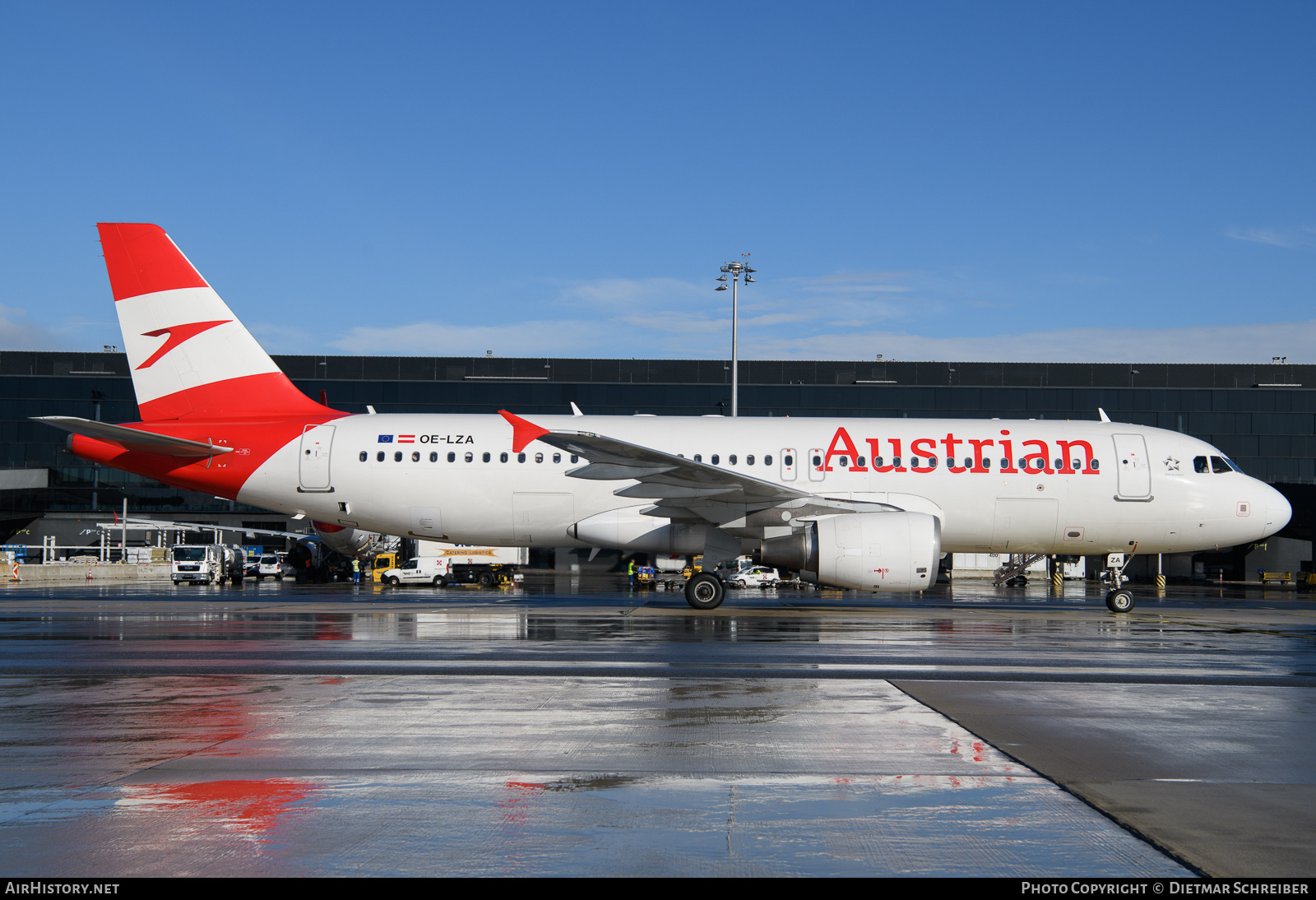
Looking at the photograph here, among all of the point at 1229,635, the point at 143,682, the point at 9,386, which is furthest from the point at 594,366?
the point at 143,682

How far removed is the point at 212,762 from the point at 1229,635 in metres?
15.3

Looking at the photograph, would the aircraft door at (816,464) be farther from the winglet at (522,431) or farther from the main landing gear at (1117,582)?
the main landing gear at (1117,582)

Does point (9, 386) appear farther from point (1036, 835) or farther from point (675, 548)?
point (1036, 835)

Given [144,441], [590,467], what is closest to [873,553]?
[590,467]

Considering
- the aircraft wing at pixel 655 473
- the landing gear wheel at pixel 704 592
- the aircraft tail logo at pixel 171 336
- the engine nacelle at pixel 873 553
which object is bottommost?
the landing gear wheel at pixel 704 592

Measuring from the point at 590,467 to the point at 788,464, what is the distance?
4197 millimetres

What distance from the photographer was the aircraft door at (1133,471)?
20.2 meters

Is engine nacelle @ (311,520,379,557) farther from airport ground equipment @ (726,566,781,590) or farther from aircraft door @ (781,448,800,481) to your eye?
aircraft door @ (781,448,800,481)

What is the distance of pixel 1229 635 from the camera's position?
613 inches

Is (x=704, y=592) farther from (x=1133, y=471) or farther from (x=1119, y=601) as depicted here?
(x=1133, y=471)

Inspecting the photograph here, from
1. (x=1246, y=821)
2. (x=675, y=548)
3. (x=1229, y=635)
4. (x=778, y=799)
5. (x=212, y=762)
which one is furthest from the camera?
(x=675, y=548)

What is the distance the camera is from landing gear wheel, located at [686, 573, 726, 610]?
62.9ft

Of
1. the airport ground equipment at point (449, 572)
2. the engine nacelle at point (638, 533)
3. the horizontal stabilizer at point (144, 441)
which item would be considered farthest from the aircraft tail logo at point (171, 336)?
the airport ground equipment at point (449, 572)

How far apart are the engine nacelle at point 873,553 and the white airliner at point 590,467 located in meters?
1.40
